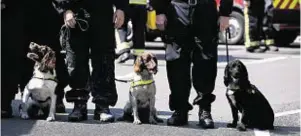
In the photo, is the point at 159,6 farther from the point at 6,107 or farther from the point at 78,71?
the point at 6,107

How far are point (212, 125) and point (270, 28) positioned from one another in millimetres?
8588

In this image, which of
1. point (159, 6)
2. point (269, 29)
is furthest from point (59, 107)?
point (269, 29)

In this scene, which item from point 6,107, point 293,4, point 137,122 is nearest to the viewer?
point 137,122

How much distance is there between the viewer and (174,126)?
6.60 m

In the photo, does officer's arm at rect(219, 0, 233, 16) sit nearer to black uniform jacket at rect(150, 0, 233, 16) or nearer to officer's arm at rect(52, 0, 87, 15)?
black uniform jacket at rect(150, 0, 233, 16)

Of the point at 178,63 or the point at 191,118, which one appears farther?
the point at 191,118

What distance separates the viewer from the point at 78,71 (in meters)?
6.72

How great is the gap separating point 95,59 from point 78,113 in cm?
54

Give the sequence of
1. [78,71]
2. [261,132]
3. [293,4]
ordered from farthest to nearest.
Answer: [293,4], [78,71], [261,132]

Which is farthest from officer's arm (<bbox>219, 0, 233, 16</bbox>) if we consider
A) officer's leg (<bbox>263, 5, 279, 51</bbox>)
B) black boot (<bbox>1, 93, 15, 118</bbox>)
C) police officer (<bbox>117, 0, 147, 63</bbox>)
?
officer's leg (<bbox>263, 5, 279, 51</bbox>)

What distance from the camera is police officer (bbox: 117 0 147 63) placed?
11.4 metres

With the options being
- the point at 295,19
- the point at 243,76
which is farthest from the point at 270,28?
the point at 243,76

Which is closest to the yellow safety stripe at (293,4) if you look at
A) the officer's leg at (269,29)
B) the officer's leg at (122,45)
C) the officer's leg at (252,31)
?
the officer's leg at (269,29)

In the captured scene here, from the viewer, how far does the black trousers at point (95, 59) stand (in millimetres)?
6691
